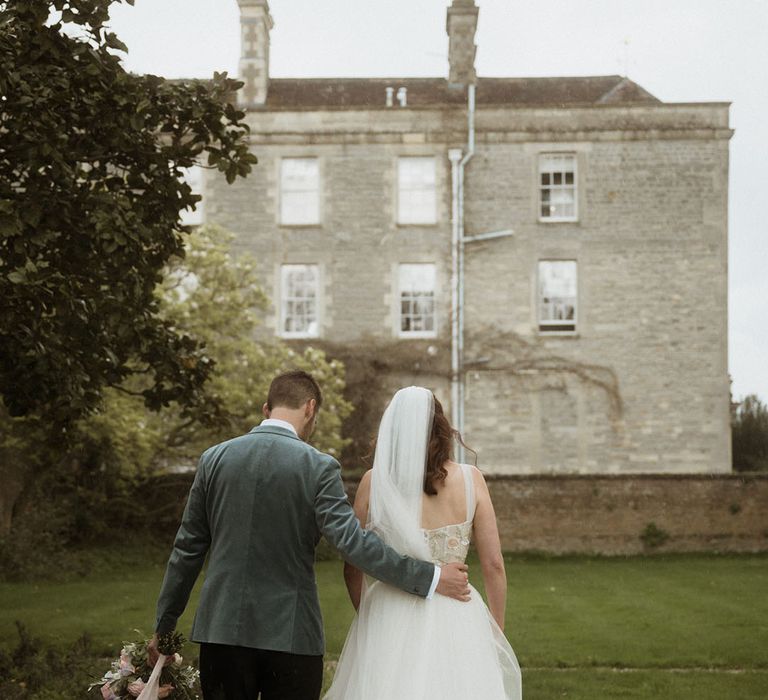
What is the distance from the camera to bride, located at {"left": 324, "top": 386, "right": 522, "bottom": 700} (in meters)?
4.91

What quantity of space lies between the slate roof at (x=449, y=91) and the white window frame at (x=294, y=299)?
437cm

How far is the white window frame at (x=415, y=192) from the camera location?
92.3 feet

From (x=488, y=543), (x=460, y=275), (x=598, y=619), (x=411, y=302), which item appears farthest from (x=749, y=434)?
(x=488, y=543)

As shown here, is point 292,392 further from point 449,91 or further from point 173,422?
point 449,91

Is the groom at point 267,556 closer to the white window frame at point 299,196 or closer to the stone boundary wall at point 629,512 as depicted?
the stone boundary wall at point 629,512

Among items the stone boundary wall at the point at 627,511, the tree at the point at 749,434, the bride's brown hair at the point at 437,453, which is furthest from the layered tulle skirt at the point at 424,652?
the tree at the point at 749,434

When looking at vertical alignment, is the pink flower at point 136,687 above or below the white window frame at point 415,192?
below

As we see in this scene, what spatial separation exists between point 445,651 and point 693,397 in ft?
77.9

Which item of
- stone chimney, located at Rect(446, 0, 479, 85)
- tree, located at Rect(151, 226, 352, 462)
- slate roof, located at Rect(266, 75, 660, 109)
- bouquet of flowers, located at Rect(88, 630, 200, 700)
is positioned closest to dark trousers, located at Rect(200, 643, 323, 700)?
bouquet of flowers, located at Rect(88, 630, 200, 700)

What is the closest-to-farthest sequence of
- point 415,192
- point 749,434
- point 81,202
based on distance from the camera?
1. point 81,202
2. point 415,192
3. point 749,434

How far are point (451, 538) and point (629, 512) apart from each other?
60.5 feet

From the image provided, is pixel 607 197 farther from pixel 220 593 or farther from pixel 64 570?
pixel 220 593

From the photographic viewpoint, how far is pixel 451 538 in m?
4.96

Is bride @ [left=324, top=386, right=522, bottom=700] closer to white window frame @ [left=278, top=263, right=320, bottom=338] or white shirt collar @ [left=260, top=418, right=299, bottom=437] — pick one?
white shirt collar @ [left=260, top=418, right=299, bottom=437]
